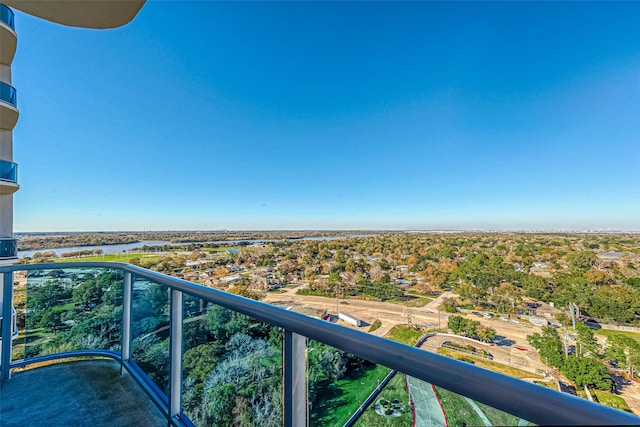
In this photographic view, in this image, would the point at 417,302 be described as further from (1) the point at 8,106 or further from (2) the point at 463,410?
(1) the point at 8,106

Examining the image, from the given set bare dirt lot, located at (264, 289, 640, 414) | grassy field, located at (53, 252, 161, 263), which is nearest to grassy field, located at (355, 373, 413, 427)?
grassy field, located at (53, 252, 161, 263)

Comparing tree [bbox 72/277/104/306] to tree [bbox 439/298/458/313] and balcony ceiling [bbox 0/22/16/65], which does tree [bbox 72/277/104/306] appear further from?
tree [bbox 439/298/458/313]

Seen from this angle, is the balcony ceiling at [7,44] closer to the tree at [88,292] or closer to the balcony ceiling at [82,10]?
the balcony ceiling at [82,10]

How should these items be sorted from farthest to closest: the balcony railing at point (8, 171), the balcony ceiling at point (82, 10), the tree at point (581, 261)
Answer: the tree at point (581, 261) < the balcony railing at point (8, 171) < the balcony ceiling at point (82, 10)

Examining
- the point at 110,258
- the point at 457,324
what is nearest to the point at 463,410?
the point at 110,258

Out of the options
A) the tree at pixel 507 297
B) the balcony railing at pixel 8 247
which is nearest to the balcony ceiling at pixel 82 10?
the balcony railing at pixel 8 247
